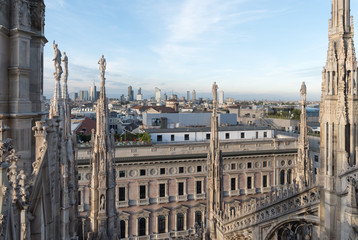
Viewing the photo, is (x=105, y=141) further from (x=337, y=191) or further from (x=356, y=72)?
(x=356, y=72)

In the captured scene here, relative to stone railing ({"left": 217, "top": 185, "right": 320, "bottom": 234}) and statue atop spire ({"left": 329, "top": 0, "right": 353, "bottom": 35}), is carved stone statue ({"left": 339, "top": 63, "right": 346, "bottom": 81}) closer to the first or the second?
statue atop spire ({"left": 329, "top": 0, "right": 353, "bottom": 35})

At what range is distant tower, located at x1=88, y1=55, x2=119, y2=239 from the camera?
8711 millimetres

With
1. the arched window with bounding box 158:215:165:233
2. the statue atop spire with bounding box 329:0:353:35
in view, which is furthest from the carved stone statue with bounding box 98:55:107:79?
the arched window with bounding box 158:215:165:233

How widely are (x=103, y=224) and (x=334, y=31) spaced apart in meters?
8.59

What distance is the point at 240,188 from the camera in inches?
1131

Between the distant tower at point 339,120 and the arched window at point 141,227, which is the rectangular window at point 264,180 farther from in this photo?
the distant tower at point 339,120

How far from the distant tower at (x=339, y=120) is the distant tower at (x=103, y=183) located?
6294 mm

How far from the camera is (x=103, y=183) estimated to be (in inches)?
358

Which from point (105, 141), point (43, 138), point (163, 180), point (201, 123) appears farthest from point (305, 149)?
point (201, 123)

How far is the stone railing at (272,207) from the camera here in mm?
8352

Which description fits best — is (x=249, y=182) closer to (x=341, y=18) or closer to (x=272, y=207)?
(x=272, y=207)

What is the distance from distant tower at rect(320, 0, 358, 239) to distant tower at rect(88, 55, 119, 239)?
248 inches

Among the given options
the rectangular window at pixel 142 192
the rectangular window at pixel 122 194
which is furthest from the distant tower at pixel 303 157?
the rectangular window at pixel 122 194

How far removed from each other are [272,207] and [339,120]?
3944mm
